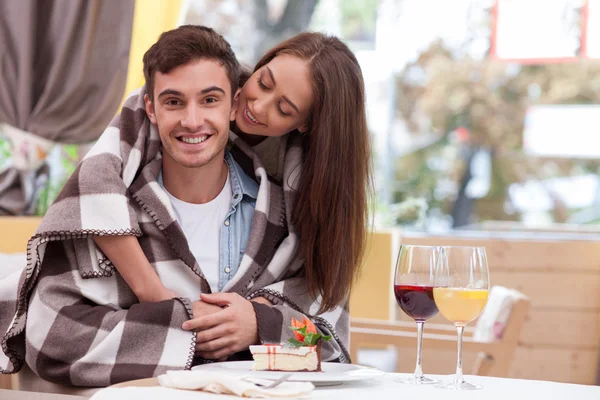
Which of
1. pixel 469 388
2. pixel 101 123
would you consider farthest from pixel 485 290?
pixel 101 123

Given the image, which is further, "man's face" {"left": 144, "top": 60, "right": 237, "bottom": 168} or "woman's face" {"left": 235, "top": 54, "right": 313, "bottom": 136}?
"woman's face" {"left": 235, "top": 54, "right": 313, "bottom": 136}

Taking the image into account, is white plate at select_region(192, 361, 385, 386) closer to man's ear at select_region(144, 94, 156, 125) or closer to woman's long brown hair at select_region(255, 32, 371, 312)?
woman's long brown hair at select_region(255, 32, 371, 312)

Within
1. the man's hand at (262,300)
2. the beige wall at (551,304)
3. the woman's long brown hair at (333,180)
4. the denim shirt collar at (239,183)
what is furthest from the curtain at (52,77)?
the man's hand at (262,300)

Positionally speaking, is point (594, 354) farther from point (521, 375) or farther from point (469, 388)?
point (469, 388)

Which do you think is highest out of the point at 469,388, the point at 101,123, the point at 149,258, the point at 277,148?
the point at 101,123

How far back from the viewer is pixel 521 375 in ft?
12.4

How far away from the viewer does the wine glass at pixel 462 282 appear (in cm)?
113

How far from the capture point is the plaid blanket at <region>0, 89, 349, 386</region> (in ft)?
4.89

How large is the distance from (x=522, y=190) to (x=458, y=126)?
98 centimetres

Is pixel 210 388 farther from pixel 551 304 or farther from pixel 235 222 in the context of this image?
pixel 551 304

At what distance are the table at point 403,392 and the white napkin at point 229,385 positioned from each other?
11 millimetres

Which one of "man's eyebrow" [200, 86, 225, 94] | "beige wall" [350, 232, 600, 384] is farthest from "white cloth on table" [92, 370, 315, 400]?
"beige wall" [350, 232, 600, 384]

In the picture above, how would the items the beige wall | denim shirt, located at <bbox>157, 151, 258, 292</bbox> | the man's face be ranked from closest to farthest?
1. the man's face
2. denim shirt, located at <bbox>157, 151, 258, 292</bbox>
3. the beige wall

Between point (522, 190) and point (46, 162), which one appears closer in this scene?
point (46, 162)
